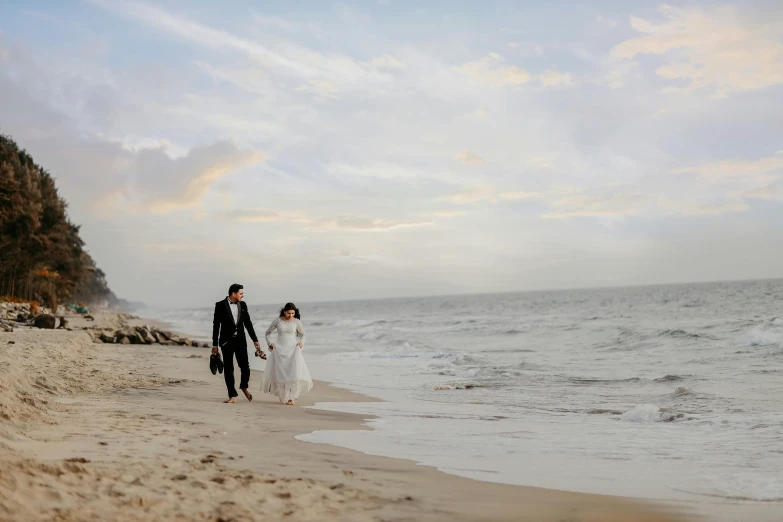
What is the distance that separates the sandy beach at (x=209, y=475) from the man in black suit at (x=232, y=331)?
1359 millimetres

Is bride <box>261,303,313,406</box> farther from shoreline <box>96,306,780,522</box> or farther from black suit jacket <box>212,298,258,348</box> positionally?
shoreline <box>96,306,780,522</box>

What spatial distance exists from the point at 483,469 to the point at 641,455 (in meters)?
2.08

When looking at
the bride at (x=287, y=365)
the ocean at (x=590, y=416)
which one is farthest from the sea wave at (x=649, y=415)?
the bride at (x=287, y=365)

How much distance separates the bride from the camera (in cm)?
1043

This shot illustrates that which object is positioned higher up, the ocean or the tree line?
the tree line

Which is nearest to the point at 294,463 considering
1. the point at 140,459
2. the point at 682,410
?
the point at 140,459

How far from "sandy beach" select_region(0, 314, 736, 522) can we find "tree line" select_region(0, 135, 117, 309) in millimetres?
36324

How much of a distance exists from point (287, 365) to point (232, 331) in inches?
42.3

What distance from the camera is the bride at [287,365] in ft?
34.2

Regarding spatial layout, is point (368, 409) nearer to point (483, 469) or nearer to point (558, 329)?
point (483, 469)

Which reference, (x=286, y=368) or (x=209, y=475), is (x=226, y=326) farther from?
(x=209, y=475)

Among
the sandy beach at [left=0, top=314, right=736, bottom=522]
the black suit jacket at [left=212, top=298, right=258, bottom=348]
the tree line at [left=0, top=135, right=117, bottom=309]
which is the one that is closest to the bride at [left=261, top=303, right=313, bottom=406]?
the black suit jacket at [left=212, top=298, right=258, bottom=348]

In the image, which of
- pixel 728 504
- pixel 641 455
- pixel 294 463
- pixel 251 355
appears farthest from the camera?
pixel 251 355

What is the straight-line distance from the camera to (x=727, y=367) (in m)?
16.8
